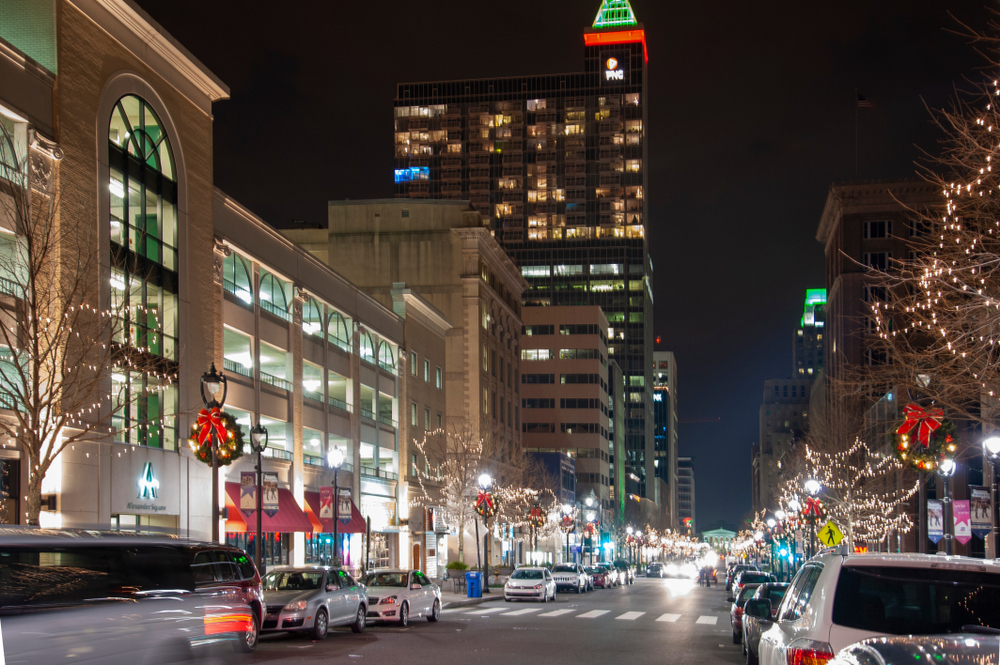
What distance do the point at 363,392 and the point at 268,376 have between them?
13.0 metres

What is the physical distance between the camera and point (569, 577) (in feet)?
178

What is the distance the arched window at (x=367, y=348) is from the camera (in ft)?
191

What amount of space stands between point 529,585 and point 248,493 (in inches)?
684

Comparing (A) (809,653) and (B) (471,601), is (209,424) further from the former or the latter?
(A) (809,653)

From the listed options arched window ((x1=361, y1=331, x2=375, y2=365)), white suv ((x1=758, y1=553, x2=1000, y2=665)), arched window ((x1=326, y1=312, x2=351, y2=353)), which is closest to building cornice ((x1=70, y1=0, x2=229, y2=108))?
arched window ((x1=326, y1=312, x2=351, y2=353))

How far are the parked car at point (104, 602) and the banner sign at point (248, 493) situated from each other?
15.2 m

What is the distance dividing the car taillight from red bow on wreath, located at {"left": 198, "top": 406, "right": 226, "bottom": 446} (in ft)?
64.7

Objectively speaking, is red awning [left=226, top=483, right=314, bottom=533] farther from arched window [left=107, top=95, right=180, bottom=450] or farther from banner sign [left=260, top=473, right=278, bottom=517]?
banner sign [left=260, top=473, right=278, bottom=517]

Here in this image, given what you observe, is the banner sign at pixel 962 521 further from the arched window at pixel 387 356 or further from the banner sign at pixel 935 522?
the arched window at pixel 387 356

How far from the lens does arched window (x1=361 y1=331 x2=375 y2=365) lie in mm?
58344

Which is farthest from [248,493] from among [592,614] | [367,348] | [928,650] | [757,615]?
[367,348]

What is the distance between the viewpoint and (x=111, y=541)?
35.4 feet

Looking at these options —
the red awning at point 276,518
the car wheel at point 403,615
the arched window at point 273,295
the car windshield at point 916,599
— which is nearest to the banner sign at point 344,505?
the red awning at point 276,518

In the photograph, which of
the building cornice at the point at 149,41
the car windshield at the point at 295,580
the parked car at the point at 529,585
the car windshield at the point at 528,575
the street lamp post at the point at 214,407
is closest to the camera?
the car windshield at the point at 295,580
